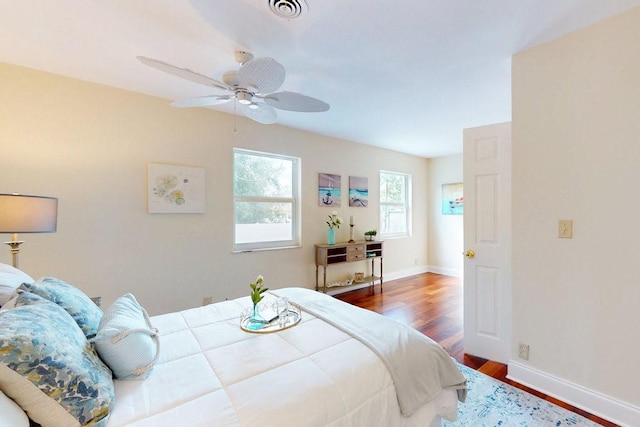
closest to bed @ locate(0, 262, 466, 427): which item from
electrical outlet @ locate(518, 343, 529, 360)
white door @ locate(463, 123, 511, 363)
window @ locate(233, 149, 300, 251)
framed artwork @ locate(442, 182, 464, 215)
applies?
electrical outlet @ locate(518, 343, 529, 360)

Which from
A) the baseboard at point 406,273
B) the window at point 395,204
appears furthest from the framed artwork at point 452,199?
the baseboard at point 406,273

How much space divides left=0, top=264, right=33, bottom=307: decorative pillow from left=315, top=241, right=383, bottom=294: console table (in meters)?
2.89

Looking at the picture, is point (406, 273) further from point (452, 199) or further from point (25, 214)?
point (25, 214)

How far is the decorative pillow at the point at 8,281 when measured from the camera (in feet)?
3.89

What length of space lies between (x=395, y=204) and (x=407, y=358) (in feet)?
14.1

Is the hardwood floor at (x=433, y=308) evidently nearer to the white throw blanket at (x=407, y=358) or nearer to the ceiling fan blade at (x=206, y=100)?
the white throw blanket at (x=407, y=358)

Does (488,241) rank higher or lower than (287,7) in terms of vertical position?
lower

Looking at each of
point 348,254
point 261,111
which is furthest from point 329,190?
point 261,111

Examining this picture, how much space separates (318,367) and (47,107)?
117 inches

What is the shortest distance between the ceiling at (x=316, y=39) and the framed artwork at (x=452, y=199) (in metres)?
2.79

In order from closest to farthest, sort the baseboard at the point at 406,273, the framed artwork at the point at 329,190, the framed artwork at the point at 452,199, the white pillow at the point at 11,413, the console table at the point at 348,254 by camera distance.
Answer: the white pillow at the point at 11,413 < the console table at the point at 348,254 < the framed artwork at the point at 329,190 < the baseboard at the point at 406,273 < the framed artwork at the point at 452,199

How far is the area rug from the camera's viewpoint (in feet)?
5.31

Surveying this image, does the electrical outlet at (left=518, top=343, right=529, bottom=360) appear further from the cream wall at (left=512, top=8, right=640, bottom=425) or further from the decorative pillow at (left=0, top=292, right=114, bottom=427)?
the decorative pillow at (left=0, top=292, right=114, bottom=427)

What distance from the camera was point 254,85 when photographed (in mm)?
1718
